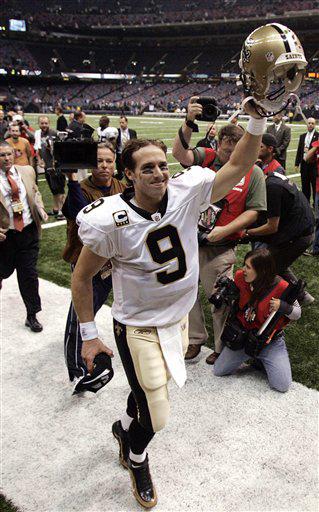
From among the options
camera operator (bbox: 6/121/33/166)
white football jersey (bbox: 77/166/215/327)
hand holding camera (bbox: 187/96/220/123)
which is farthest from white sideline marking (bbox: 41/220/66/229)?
white football jersey (bbox: 77/166/215/327)

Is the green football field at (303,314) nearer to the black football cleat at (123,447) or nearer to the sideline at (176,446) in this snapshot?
the sideline at (176,446)

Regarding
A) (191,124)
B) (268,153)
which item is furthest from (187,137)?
(268,153)

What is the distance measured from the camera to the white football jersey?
2143 mm

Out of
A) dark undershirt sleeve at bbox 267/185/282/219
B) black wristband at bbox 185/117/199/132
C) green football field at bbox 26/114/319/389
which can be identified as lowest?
green football field at bbox 26/114/319/389

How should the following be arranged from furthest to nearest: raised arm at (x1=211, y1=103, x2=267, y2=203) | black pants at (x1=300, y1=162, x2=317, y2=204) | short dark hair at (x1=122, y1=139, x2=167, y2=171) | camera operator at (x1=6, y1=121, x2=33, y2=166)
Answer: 1. camera operator at (x1=6, y1=121, x2=33, y2=166)
2. black pants at (x1=300, y1=162, x2=317, y2=204)
3. short dark hair at (x1=122, y1=139, x2=167, y2=171)
4. raised arm at (x1=211, y1=103, x2=267, y2=203)

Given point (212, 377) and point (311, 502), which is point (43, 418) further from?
point (311, 502)

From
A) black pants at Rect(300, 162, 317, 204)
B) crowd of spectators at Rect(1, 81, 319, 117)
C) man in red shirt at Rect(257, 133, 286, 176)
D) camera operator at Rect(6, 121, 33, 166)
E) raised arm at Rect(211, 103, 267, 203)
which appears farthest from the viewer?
crowd of spectators at Rect(1, 81, 319, 117)

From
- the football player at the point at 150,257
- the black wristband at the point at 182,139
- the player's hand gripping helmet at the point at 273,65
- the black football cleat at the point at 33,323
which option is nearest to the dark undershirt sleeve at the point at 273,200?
the black wristband at the point at 182,139

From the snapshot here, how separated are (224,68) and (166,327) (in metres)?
59.7

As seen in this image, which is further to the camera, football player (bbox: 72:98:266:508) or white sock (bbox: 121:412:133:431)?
white sock (bbox: 121:412:133:431)

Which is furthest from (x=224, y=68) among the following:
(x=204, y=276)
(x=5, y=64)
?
(x=204, y=276)

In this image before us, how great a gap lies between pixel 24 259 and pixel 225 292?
2180 mm

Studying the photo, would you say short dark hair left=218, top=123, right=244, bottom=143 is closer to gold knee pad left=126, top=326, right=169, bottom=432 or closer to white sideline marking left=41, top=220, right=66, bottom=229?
gold knee pad left=126, top=326, right=169, bottom=432

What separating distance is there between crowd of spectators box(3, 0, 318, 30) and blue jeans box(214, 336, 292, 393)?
6080 cm
